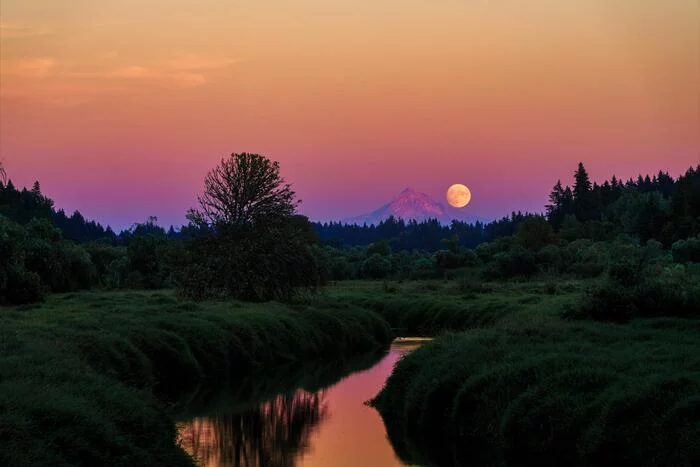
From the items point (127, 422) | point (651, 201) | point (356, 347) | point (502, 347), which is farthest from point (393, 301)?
point (651, 201)

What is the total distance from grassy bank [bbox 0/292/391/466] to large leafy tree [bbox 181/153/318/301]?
15.3 feet

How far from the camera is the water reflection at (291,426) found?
23766 mm

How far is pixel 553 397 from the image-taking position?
70.9ft

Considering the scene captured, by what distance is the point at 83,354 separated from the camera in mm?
29672

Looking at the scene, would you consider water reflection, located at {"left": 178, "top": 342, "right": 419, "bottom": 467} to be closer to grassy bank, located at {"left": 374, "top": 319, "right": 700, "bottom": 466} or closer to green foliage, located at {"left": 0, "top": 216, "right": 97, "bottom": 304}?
grassy bank, located at {"left": 374, "top": 319, "right": 700, "bottom": 466}

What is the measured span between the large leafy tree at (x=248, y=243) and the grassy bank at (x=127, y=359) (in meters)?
4.67

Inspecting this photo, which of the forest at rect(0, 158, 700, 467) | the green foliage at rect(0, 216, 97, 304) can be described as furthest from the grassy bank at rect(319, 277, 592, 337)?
the green foliage at rect(0, 216, 97, 304)

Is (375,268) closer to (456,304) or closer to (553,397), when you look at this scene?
(456,304)

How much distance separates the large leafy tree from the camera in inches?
2419

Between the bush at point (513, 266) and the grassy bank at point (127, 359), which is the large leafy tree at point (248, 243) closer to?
the grassy bank at point (127, 359)

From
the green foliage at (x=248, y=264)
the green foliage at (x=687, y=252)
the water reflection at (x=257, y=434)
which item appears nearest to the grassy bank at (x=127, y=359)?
the water reflection at (x=257, y=434)

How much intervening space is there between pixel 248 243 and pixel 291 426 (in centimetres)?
3353

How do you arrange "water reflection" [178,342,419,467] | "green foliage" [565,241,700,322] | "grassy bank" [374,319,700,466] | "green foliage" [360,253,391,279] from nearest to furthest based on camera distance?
"grassy bank" [374,319,700,466] < "water reflection" [178,342,419,467] < "green foliage" [565,241,700,322] < "green foliage" [360,253,391,279]

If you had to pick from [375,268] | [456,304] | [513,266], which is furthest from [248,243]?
[375,268]
